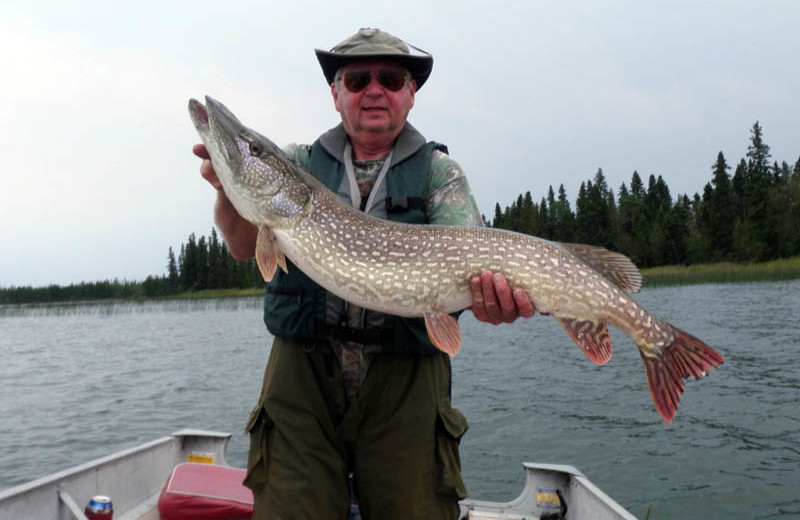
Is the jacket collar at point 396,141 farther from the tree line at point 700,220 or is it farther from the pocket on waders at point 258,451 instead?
the tree line at point 700,220

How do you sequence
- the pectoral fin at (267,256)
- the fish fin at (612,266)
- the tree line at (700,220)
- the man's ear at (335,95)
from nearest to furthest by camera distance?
the pectoral fin at (267,256), the fish fin at (612,266), the man's ear at (335,95), the tree line at (700,220)

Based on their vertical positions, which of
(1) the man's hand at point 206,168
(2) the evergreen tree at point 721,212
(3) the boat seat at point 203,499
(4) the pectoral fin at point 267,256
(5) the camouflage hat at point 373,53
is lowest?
(3) the boat seat at point 203,499

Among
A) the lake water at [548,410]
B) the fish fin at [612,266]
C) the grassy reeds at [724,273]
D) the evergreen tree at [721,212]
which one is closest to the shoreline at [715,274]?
the grassy reeds at [724,273]

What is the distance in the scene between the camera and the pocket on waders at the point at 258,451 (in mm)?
2713

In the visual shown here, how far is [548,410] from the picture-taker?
11.0m

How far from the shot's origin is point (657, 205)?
6875cm

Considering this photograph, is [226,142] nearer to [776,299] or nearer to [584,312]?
[584,312]

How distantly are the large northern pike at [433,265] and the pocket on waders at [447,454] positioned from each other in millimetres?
386

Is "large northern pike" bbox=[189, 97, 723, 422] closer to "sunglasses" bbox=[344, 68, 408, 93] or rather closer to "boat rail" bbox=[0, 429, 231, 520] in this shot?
"sunglasses" bbox=[344, 68, 408, 93]

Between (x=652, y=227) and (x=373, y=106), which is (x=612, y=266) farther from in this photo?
(x=652, y=227)

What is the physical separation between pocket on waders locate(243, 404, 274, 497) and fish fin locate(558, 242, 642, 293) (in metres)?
1.63

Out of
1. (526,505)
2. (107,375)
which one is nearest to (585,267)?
(526,505)

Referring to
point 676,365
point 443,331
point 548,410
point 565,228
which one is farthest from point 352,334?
point 565,228

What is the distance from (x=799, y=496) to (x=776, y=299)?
2041cm
